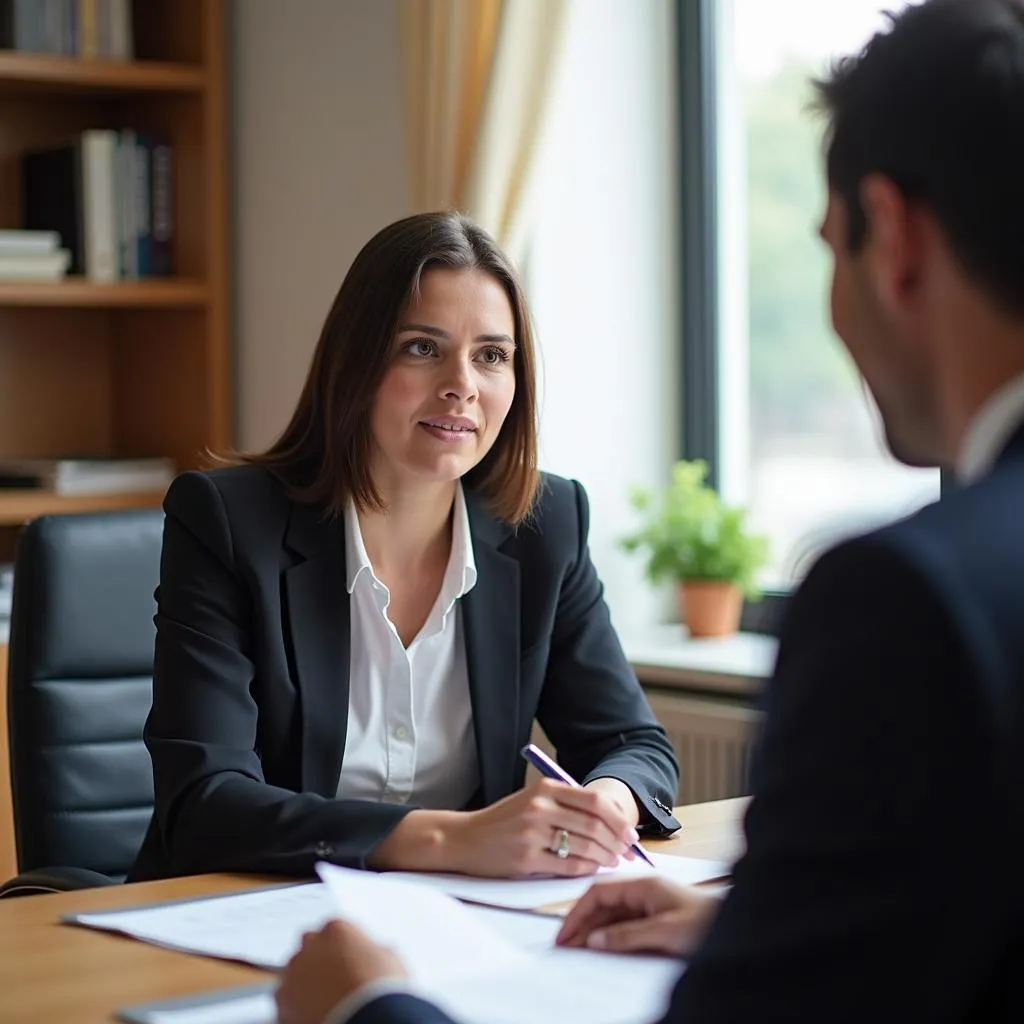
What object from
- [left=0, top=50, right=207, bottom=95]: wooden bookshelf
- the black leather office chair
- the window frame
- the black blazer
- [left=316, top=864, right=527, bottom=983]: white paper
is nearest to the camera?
[left=316, top=864, right=527, bottom=983]: white paper

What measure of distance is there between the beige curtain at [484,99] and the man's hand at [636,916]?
1.89m

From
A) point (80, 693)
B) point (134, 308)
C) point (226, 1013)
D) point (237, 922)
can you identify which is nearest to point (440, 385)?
point (80, 693)

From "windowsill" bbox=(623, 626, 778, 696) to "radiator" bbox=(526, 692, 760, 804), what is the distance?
0.04m

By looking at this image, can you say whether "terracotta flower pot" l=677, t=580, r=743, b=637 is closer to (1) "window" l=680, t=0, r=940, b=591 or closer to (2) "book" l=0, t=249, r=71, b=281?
(1) "window" l=680, t=0, r=940, b=591

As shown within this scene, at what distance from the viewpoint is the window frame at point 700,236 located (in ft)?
11.3

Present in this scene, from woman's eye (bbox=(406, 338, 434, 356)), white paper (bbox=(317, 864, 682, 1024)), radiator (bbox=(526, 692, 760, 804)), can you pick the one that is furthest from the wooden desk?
radiator (bbox=(526, 692, 760, 804))

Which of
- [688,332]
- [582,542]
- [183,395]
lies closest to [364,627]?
[582,542]

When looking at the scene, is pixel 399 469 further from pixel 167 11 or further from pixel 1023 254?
pixel 167 11

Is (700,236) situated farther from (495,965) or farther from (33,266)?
(495,965)

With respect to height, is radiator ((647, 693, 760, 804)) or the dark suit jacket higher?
the dark suit jacket

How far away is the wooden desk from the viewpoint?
134 cm

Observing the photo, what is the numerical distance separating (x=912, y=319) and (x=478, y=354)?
1304mm

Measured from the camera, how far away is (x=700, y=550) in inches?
129

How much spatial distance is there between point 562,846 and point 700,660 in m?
1.45
